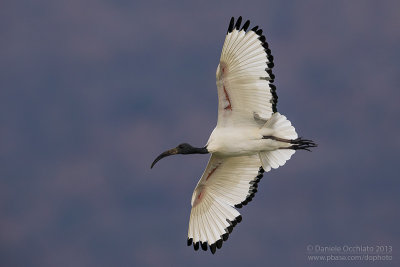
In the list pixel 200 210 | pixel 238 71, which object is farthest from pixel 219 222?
pixel 238 71

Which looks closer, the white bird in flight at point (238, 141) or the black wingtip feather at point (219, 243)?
the white bird in flight at point (238, 141)

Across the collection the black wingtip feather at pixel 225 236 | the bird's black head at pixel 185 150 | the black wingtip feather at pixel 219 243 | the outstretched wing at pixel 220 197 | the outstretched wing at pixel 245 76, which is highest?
the outstretched wing at pixel 245 76

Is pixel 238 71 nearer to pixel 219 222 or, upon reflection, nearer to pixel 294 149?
pixel 294 149

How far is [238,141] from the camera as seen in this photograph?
48.3 ft

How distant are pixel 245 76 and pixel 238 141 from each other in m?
1.07

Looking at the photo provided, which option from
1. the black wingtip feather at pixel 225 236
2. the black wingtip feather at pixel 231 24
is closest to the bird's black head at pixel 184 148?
the black wingtip feather at pixel 225 236

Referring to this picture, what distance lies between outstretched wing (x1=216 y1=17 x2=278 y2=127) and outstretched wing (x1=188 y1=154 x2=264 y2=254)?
3.73ft

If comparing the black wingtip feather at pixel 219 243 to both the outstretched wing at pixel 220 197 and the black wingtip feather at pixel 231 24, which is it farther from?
the black wingtip feather at pixel 231 24

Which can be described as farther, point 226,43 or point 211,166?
point 211,166

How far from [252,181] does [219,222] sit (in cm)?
88

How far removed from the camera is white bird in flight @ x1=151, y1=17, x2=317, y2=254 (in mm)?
14344

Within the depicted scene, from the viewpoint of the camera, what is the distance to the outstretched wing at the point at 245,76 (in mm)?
14250

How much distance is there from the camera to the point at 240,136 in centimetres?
1472

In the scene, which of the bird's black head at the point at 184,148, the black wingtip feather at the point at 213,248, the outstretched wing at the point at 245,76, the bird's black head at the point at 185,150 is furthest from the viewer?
the black wingtip feather at the point at 213,248
